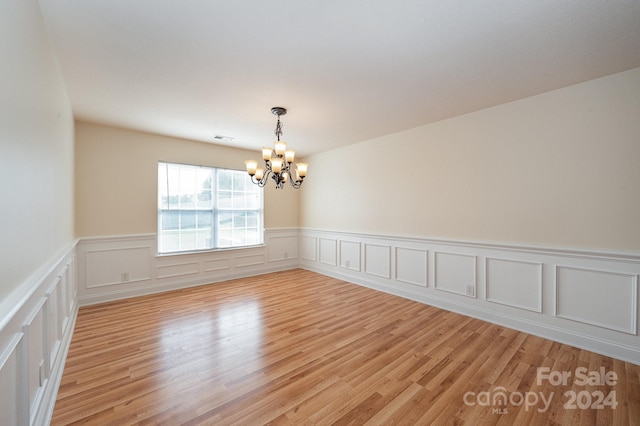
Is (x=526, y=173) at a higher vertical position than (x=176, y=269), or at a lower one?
higher

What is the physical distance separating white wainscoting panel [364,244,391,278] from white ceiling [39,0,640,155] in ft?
7.13

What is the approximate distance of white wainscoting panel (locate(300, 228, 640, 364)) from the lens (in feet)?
8.15

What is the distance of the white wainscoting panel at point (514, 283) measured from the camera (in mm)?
2951

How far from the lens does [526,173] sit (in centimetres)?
302

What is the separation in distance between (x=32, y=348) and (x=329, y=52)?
8.86 ft

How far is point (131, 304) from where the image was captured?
12.5ft

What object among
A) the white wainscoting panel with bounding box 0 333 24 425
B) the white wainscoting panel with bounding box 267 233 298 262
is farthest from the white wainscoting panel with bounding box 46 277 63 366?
the white wainscoting panel with bounding box 267 233 298 262

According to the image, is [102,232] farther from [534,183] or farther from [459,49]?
[534,183]

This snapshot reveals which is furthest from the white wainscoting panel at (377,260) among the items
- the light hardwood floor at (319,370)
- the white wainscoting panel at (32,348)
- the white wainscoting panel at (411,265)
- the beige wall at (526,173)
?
the white wainscoting panel at (32,348)

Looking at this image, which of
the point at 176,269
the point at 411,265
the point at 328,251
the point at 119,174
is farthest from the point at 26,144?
the point at 328,251

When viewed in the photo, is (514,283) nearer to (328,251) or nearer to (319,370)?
(319,370)

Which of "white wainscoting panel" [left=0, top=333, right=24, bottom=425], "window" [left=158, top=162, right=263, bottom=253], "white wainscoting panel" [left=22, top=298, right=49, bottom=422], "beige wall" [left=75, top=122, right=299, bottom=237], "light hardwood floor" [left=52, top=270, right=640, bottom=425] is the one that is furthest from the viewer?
"window" [left=158, top=162, right=263, bottom=253]

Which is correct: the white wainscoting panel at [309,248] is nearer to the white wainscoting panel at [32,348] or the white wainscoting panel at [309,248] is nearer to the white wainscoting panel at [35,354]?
the white wainscoting panel at [32,348]

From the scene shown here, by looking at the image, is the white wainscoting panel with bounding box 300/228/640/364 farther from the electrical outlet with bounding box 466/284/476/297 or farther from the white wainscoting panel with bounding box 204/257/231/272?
the white wainscoting panel with bounding box 204/257/231/272
